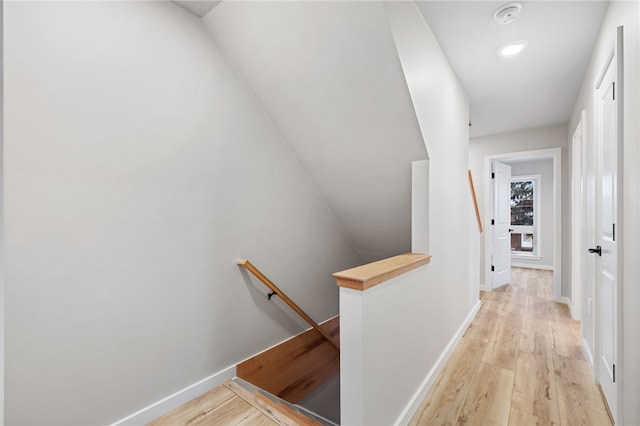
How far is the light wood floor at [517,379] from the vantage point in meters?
1.76

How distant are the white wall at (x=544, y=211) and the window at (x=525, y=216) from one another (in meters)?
0.12

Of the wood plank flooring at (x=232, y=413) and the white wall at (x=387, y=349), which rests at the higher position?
the white wall at (x=387, y=349)

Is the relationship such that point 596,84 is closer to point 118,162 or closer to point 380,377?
point 380,377

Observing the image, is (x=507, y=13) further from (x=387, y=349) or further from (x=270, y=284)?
(x=270, y=284)

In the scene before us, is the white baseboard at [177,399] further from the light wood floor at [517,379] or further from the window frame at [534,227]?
the window frame at [534,227]

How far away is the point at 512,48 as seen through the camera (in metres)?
2.28

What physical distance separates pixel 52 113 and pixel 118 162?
0.33 meters

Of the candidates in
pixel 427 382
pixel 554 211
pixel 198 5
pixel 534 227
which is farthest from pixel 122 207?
pixel 534 227

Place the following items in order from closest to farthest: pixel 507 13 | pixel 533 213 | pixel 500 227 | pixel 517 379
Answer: pixel 507 13 → pixel 517 379 → pixel 500 227 → pixel 533 213

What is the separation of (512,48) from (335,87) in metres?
1.53

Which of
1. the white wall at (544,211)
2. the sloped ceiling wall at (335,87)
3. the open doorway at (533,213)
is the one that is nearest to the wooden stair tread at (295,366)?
the sloped ceiling wall at (335,87)

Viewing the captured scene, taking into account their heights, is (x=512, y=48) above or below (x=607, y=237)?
above

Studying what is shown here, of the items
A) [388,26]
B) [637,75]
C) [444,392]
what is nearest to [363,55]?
[388,26]

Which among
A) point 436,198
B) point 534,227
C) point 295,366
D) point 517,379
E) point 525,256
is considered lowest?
point 295,366
